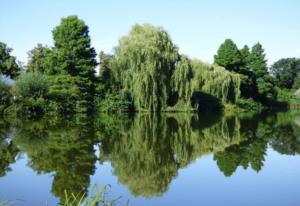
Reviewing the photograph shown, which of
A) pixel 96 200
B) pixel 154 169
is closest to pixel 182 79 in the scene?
pixel 154 169

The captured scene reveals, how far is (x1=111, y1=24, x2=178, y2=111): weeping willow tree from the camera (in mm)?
30500

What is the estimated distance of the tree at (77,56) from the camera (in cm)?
3331

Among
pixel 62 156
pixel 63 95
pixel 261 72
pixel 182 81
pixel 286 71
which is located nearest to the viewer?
pixel 62 156

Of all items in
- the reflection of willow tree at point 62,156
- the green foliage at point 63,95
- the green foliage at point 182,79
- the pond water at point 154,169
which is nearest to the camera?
the pond water at point 154,169

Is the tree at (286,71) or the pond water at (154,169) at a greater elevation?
the tree at (286,71)

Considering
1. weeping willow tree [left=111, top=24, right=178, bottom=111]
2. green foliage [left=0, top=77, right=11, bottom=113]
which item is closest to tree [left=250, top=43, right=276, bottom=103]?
weeping willow tree [left=111, top=24, right=178, bottom=111]

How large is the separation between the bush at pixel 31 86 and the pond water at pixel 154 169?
13.6m

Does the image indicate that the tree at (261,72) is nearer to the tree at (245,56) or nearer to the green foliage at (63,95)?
the tree at (245,56)

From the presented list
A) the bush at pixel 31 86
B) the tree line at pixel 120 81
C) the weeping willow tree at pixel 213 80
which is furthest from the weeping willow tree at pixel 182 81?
the bush at pixel 31 86

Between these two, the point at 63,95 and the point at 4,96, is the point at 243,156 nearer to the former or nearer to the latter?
the point at 4,96

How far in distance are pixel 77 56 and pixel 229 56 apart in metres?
20.7

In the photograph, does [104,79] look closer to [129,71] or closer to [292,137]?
[129,71]

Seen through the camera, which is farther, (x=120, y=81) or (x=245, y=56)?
(x=245, y=56)

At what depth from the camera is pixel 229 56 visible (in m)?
47.6
